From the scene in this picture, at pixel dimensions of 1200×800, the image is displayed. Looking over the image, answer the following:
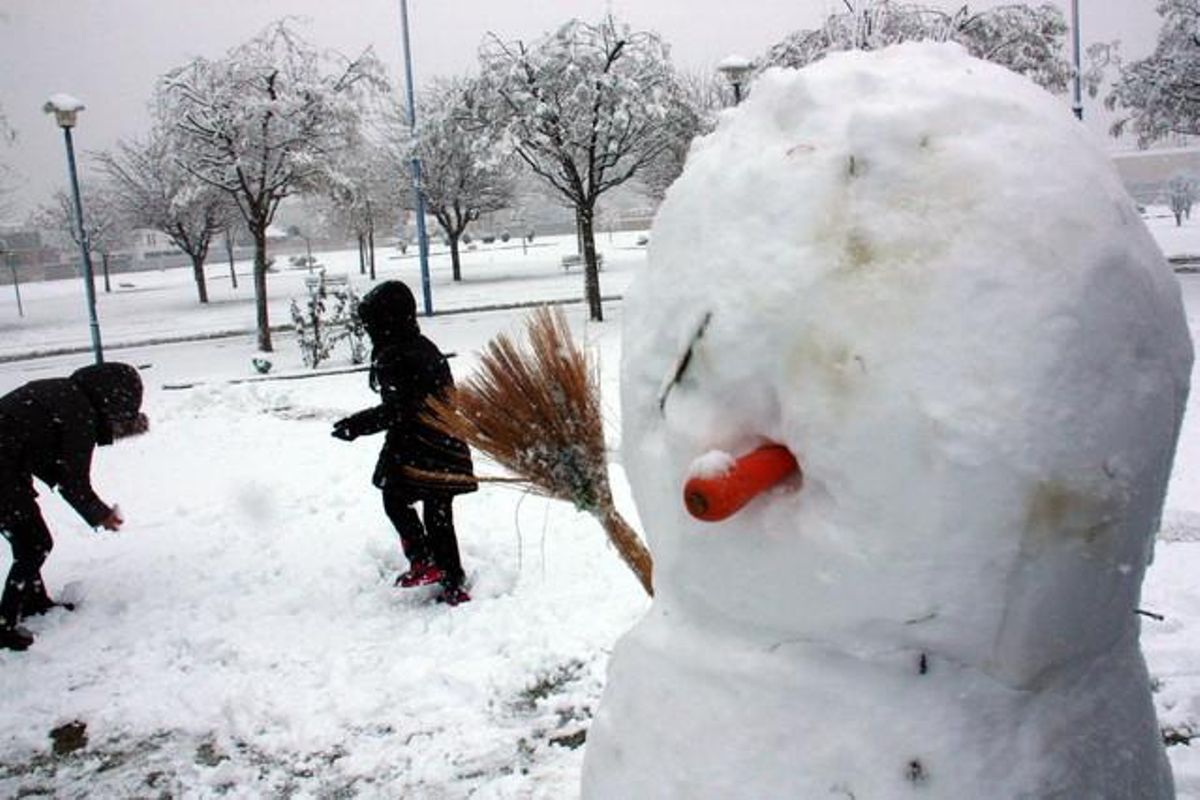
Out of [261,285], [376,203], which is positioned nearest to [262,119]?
[261,285]

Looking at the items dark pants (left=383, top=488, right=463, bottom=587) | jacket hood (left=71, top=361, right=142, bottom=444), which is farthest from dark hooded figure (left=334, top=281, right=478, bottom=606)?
jacket hood (left=71, top=361, right=142, bottom=444)

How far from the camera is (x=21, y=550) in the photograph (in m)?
4.29

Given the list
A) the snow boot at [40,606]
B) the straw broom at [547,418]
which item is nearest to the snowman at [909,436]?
the straw broom at [547,418]

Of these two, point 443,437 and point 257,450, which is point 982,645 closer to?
point 443,437

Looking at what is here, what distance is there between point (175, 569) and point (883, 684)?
15.8ft

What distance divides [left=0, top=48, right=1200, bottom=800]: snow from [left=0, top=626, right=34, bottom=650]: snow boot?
0.21 ft

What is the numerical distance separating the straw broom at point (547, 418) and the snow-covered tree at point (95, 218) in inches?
1442

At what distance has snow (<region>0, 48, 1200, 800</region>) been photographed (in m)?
3.17

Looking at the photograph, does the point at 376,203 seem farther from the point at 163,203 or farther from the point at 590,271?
the point at 590,271

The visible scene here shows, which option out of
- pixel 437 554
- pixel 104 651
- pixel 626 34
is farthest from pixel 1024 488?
pixel 626 34

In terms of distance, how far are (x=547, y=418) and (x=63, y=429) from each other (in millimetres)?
3159

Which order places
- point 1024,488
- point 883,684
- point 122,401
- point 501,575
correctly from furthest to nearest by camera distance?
1. point 501,575
2. point 122,401
3. point 883,684
4. point 1024,488

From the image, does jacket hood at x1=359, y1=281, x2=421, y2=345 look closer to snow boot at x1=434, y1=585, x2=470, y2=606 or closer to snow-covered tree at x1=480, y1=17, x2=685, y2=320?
snow boot at x1=434, y1=585, x2=470, y2=606

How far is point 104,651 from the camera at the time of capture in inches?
165
